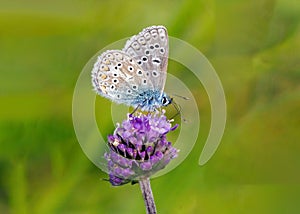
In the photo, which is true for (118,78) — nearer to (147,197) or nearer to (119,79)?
(119,79)

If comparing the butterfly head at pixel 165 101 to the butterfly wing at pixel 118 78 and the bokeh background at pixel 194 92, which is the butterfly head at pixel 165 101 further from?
the bokeh background at pixel 194 92

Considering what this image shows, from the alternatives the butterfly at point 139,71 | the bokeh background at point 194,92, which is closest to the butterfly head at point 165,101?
the butterfly at point 139,71

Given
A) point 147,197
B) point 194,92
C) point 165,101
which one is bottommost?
point 147,197

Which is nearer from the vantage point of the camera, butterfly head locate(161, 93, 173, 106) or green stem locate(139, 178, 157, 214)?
green stem locate(139, 178, 157, 214)

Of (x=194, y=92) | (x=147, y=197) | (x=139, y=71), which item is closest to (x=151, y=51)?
(x=139, y=71)

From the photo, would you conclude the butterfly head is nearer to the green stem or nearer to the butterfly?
the butterfly

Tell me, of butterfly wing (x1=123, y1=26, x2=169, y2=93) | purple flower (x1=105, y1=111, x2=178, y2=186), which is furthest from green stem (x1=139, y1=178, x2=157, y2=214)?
butterfly wing (x1=123, y1=26, x2=169, y2=93)
